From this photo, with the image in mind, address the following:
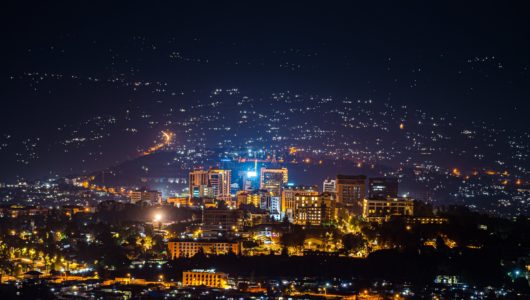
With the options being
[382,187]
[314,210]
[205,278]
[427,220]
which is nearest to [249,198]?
[382,187]

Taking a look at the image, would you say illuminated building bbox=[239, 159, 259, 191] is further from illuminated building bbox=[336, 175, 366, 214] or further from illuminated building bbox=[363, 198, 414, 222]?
illuminated building bbox=[363, 198, 414, 222]

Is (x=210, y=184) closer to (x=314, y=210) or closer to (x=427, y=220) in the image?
(x=314, y=210)

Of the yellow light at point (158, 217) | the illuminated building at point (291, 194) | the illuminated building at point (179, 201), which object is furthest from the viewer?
the illuminated building at point (179, 201)

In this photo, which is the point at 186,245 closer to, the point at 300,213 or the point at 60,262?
the point at 60,262

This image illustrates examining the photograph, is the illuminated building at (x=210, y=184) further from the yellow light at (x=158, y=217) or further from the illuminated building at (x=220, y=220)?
the illuminated building at (x=220, y=220)

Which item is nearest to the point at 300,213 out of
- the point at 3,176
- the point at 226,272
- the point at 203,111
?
the point at 226,272

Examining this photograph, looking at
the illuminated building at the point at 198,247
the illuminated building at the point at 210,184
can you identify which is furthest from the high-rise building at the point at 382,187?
the illuminated building at the point at 198,247

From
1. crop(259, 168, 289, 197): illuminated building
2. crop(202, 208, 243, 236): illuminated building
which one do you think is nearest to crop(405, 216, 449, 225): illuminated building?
crop(202, 208, 243, 236): illuminated building

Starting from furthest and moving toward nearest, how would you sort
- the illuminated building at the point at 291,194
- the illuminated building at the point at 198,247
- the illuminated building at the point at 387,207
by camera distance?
the illuminated building at the point at 291,194 < the illuminated building at the point at 387,207 < the illuminated building at the point at 198,247
